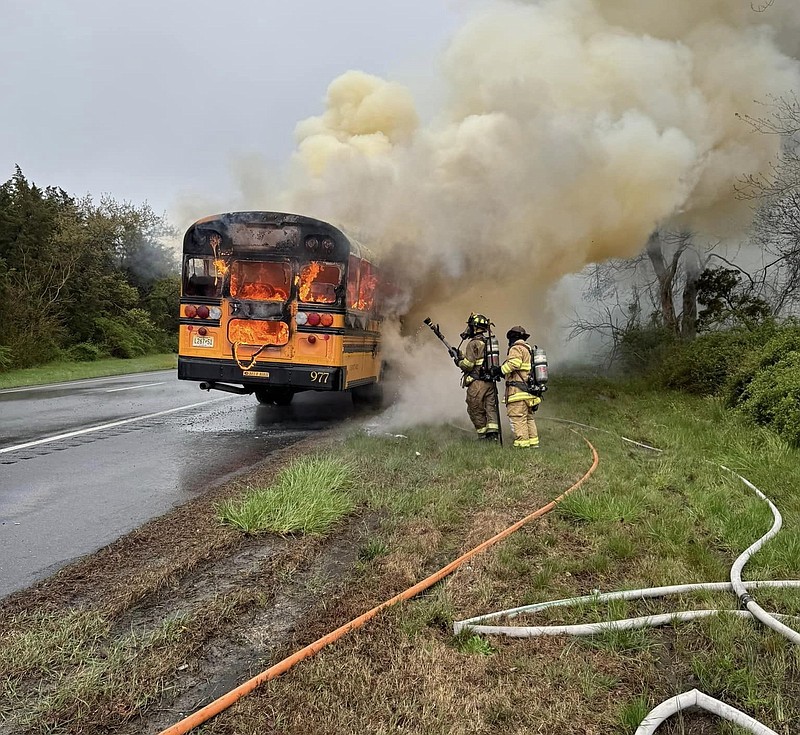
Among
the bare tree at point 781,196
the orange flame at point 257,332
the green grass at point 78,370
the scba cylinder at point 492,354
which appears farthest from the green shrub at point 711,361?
the green grass at point 78,370

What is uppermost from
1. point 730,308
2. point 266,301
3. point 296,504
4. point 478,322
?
point 730,308

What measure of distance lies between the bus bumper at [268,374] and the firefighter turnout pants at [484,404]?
6.19 ft

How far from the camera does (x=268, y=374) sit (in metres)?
8.60

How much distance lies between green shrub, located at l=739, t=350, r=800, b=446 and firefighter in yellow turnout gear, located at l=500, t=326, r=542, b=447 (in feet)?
9.87

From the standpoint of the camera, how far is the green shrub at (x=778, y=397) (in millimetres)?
7632

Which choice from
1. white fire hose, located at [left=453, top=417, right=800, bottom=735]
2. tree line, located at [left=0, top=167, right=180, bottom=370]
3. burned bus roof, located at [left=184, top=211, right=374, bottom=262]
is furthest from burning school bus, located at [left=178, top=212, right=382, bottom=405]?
tree line, located at [left=0, top=167, right=180, bottom=370]

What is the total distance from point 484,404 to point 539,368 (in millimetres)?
890

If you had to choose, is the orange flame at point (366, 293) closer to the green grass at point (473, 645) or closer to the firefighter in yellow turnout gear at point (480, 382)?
the firefighter in yellow turnout gear at point (480, 382)

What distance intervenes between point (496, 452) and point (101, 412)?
6.75 meters

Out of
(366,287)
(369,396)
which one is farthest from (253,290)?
(369,396)

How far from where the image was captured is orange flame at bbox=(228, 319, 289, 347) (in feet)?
28.2

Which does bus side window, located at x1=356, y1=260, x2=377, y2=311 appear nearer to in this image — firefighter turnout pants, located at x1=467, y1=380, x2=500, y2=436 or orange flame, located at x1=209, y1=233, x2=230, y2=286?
orange flame, located at x1=209, y1=233, x2=230, y2=286

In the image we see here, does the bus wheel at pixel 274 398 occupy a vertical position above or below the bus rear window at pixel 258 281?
below

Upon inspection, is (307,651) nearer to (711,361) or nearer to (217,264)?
(217,264)
